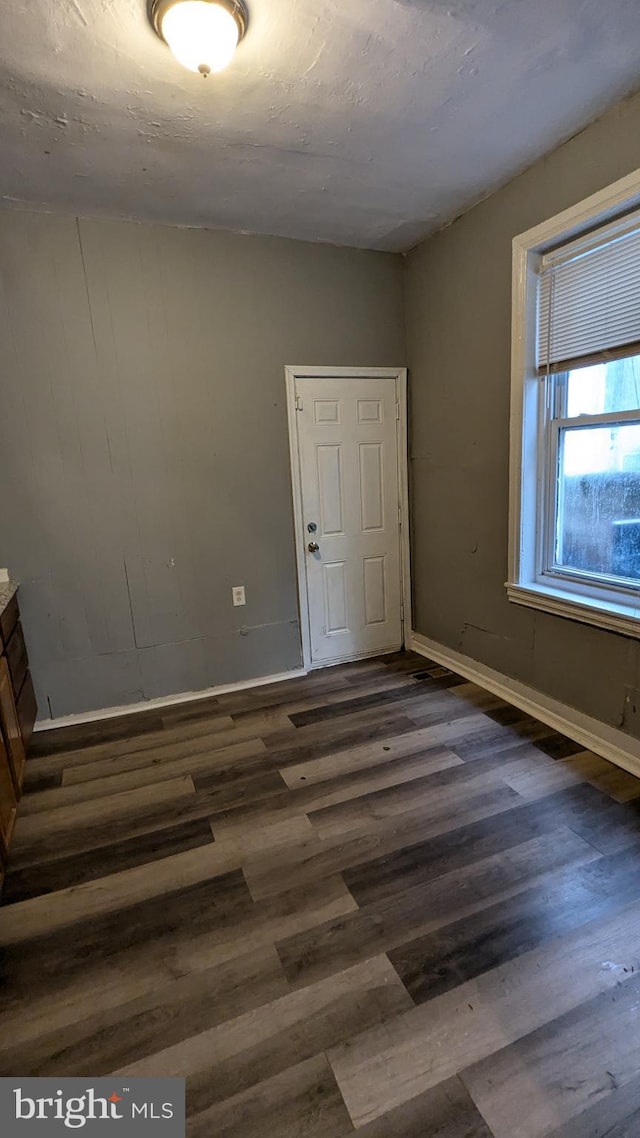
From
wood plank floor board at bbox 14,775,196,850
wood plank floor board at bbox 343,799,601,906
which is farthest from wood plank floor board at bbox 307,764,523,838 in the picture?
wood plank floor board at bbox 14,775,196,850

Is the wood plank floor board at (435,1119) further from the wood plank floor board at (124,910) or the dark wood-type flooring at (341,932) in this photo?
the wood plank floor board at (124,910)

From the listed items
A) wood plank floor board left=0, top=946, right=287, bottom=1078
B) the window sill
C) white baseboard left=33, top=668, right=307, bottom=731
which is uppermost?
the window sill

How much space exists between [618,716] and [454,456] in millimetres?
1742

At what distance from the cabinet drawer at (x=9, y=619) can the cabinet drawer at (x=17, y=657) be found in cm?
4

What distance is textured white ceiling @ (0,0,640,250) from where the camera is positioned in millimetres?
1554

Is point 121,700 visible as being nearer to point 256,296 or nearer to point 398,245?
point 256,296

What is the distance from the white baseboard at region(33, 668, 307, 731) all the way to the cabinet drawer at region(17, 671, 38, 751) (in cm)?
15

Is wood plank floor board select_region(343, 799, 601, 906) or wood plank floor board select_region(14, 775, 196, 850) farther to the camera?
wood plank floor board select_region(14, 775, 196, 850)

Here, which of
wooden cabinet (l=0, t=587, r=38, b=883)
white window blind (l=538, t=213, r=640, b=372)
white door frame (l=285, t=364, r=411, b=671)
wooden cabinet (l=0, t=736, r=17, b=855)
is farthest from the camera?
white door frame (l=285, t=364, r=411, b=671)

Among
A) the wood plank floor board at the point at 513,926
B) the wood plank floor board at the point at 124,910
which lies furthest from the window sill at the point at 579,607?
the wood plank floor board at the point at 124,910

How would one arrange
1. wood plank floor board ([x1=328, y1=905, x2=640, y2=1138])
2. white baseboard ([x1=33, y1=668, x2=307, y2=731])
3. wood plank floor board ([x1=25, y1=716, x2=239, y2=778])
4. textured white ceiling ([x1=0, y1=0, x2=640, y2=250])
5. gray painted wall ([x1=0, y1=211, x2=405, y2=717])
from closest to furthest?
wood plank floor board ([x1=328, y1=905, x2=640, y2=1138]) → textured white ceiling ([x1=0, y1=0, x2=640, y2=250]) → wood plank floor board ([x1=25, y1=716, x2=239, y2=778]) → gray painted wall ([x1=0, y1=211, x2=405, y2=717]) → white baseboard ([x1=33, y1=668, x2=307, y2=731])

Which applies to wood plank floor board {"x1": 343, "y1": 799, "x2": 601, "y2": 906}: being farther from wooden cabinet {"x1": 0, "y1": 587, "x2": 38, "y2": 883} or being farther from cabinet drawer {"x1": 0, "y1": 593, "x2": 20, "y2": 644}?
cabinet drawer {"x1": 0, "y1": 593, "x2": 20, "y2": 644}

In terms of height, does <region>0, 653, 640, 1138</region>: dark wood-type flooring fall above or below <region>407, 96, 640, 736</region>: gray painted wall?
below

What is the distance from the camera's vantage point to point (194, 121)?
1.96 meters
